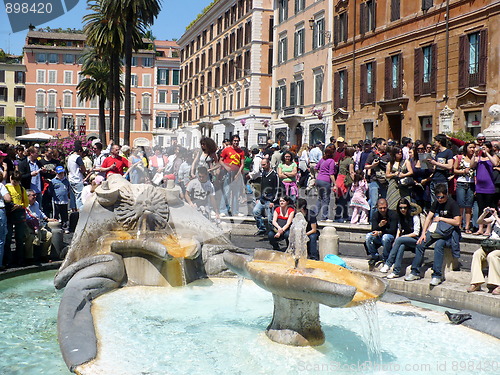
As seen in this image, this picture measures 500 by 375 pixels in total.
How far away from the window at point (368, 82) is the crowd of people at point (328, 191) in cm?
1779

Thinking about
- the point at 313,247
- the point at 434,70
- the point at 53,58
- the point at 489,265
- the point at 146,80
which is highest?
the point at 53,58

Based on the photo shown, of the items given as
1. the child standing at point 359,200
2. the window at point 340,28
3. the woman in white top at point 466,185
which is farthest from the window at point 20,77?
the woman in white top at point 466,185

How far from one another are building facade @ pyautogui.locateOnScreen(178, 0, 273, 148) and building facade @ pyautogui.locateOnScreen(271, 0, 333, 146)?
2802mm

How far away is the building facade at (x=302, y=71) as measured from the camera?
3762 cm

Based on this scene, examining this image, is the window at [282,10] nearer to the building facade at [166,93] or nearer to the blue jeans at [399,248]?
the blue jeans at [399,248]

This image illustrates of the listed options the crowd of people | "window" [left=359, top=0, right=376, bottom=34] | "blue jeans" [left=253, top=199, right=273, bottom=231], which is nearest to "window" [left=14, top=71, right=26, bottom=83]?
"window" [left=359, top=0, right=376, bottom=34]

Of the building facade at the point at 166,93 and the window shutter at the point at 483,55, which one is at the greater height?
the building facade at the point at 166,93

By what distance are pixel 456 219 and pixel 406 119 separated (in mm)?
21044

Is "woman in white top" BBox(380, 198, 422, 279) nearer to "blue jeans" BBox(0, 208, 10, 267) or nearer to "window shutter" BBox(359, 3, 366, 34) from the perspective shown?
"blue jeans" BBox(0, 208, 10, 267)

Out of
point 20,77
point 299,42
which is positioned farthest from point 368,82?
point 20,77

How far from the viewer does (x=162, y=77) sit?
89375 millimetres

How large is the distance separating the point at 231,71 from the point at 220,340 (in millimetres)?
53693

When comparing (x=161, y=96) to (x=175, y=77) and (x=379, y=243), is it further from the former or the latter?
(x=379, y=243)

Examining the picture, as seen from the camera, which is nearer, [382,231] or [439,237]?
[439,237]
